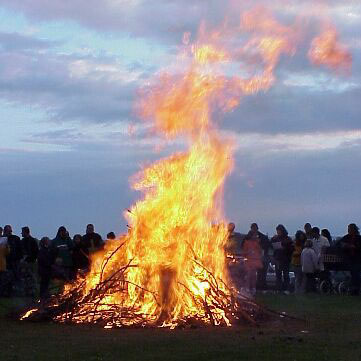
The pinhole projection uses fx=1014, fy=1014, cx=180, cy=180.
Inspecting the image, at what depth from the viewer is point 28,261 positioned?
24.1m

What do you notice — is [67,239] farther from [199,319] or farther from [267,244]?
[199,319]

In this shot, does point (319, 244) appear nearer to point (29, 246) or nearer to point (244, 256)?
point (244, 256)

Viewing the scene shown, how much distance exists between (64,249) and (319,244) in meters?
6.04

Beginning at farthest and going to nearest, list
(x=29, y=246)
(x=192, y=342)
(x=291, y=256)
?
1. (x=291, y=256)
2. (x=29, y=246)
3. (x=192, y=342)

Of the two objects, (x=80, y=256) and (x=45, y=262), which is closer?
(x=45, y=262)

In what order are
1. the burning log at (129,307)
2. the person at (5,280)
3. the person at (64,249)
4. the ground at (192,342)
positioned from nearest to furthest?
the ground at (192,342)
the burning log at (129,307)
the person at (5,280)
the person at (64,249)

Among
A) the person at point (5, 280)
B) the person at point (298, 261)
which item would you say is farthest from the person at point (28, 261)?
the person at point (298, 261)

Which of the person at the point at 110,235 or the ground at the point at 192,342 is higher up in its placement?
the person at the point at 110,235

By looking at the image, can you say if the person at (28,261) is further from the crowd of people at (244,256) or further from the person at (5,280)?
the person at (5,280)

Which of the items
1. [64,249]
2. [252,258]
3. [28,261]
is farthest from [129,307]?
[28,261]

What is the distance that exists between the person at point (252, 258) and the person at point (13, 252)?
5.30 metres

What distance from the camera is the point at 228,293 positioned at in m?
16.3

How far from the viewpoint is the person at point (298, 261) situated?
2414 cm

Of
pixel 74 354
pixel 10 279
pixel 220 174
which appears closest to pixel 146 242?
pixel 220 174
